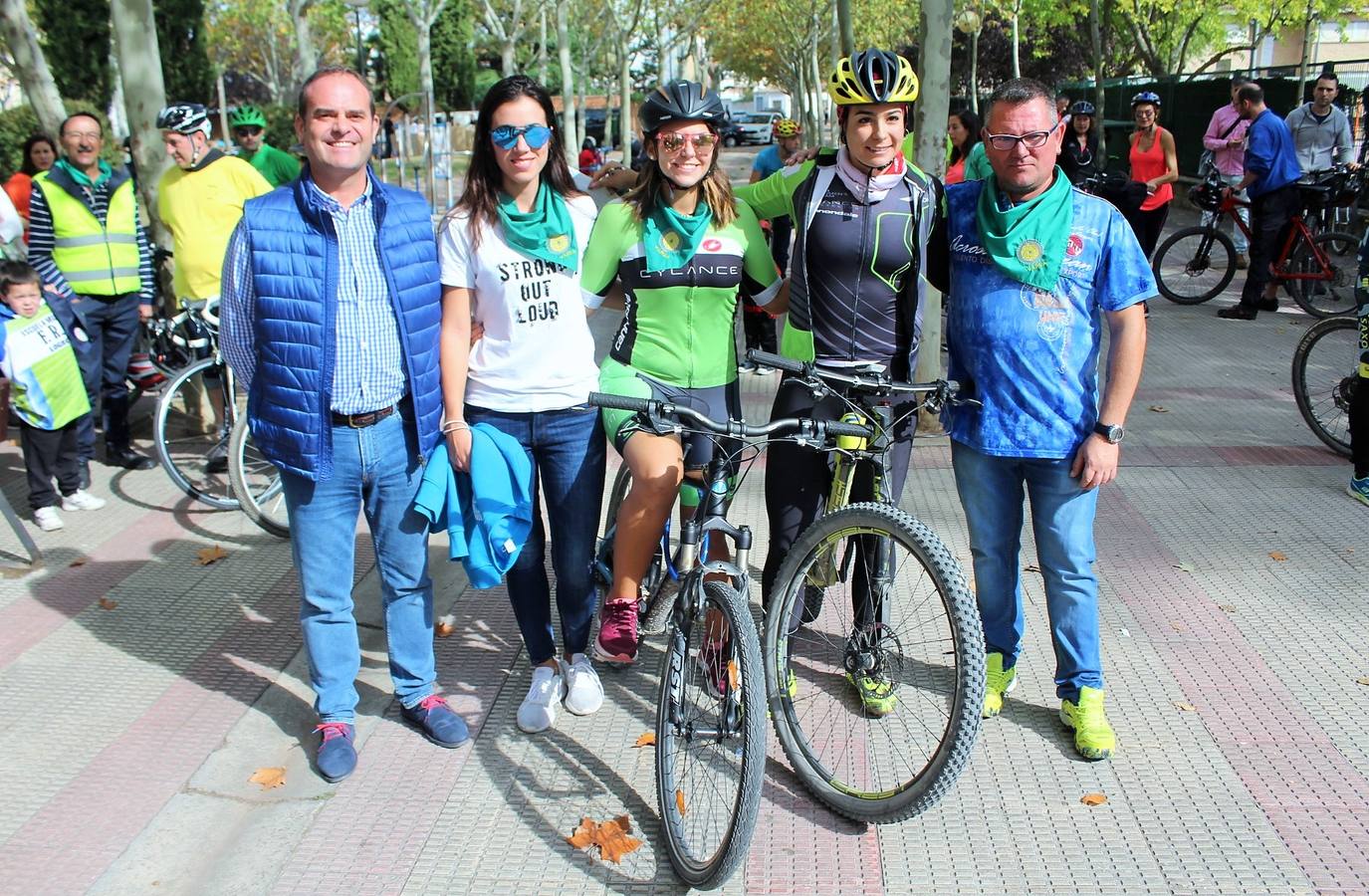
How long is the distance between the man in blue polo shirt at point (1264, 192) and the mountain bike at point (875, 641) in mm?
8295

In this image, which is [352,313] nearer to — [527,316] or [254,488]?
[527,316]

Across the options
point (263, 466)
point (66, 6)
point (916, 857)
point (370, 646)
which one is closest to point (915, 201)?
point (916, 857)

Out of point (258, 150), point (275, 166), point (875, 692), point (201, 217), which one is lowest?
point (875, 692)

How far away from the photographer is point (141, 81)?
25.3ft

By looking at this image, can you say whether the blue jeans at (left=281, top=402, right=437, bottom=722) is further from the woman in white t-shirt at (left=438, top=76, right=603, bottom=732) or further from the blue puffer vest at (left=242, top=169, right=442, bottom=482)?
the woman in white t-shirt at (left=438, top=76, right=603, bottom=732)

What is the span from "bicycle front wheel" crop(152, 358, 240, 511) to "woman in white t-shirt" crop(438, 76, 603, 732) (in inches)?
113

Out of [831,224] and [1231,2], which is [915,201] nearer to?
[831,224]

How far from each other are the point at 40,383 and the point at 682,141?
3844 mm

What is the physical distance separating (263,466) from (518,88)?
3.25 metres

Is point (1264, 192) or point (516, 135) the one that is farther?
point (1264, 192)

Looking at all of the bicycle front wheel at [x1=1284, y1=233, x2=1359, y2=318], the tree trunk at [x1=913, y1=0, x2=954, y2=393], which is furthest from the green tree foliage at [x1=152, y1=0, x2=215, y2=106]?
the tree trunk at [x1=913, y1=0, x2=954, y2=393]

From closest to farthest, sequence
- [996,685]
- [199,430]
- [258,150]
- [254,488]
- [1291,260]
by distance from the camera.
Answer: [996,685] → [254,488] → [199,430] → [258,150] → [1291,260]

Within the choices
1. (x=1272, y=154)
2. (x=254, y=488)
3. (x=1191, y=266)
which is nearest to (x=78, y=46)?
(x=1191, y=266)

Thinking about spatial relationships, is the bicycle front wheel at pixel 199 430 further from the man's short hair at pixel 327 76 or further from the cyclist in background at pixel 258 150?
the man's short hair at pixel 327 76
